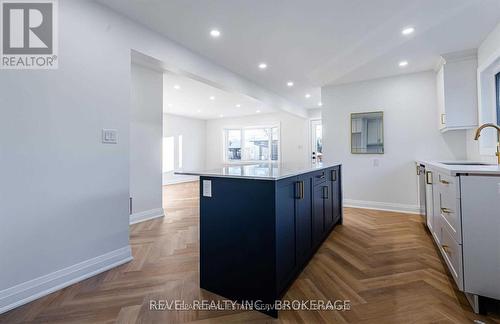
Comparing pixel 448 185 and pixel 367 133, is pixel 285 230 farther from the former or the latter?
pixel 367 133

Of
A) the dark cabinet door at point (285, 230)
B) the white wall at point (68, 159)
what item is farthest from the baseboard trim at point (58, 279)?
the dark cabinet door at point (285, 230)

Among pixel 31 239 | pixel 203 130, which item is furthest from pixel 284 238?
pixel 203 130

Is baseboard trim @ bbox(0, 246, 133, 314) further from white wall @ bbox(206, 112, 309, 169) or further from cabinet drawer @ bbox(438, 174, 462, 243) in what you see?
white wall @ bbox(206, 112, 309, 169)

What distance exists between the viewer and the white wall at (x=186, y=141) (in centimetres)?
832

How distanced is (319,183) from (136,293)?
1.93 meters

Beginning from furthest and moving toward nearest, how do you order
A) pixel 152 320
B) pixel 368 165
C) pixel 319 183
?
1. pixel 368 165
2. pixel 319 183
3. pixel 152 320

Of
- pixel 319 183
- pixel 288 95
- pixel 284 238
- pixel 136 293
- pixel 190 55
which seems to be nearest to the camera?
pixel 284 238

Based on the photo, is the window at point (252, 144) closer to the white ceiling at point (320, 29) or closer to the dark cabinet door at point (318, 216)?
the white ceiling at point (320, 29)

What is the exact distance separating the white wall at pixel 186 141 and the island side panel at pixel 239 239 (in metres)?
6.81

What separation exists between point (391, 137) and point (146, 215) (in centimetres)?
445

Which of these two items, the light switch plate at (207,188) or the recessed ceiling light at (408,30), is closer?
the light switch plate at (207,188)

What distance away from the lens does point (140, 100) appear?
376cm

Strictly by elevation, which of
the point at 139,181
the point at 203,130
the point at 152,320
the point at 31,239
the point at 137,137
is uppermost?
the point at 203,130

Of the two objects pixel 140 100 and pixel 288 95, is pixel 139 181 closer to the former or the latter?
pixel 140 100
